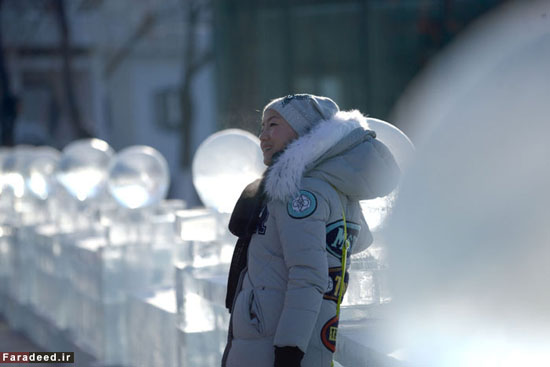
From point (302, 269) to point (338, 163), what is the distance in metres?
0.35

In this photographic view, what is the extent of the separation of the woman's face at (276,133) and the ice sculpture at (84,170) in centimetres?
386

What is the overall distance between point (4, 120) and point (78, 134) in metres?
1.39

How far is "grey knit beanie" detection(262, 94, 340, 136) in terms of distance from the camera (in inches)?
103

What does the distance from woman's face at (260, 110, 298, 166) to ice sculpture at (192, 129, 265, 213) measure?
4.80 ft

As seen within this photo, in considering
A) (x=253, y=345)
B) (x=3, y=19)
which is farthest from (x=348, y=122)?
(x=3, y=19)

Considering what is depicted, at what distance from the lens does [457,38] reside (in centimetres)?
1495

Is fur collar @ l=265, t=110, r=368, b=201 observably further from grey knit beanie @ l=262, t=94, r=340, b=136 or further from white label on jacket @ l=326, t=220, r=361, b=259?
white label on jacket @ l=326, t=220, r=361, b=259

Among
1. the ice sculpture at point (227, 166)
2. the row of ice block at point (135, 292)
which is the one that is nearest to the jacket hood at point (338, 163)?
the row of ice block at point (135, 292)

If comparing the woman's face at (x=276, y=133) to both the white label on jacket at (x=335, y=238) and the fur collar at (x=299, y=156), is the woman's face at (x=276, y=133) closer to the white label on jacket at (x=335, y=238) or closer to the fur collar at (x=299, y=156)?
the fur collar at (x=299, y=156)

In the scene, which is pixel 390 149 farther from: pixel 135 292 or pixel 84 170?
pixel 84 170

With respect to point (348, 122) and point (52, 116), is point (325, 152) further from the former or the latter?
point (52, 116)

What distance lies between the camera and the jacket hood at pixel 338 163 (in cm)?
248

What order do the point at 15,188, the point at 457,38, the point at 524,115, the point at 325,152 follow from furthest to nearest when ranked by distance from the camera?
the point at 457,38
the point at 15,188
the point at 325,152
the point at 524,115

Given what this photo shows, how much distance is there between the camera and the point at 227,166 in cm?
421
